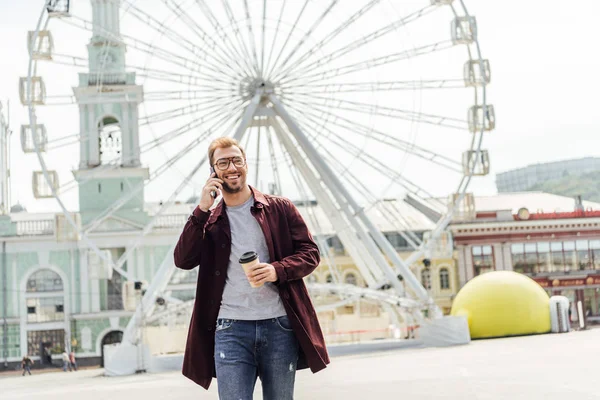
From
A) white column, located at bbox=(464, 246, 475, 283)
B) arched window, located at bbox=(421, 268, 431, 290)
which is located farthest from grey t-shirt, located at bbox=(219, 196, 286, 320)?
arched window, located at bbox=(421, 268, 431, 290)

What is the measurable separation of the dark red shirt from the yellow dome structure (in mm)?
27359

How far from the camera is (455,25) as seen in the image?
100 ft

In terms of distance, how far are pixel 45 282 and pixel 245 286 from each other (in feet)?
173

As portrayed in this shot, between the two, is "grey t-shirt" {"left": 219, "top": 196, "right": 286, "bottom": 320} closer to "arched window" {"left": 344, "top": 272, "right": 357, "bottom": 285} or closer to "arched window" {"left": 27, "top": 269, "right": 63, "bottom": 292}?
"arched window" {"left": 27, "top": 269, "right": 63, "bottom": 292}

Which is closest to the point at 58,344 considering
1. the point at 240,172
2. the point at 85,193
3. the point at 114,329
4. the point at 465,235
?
the point at 114,329

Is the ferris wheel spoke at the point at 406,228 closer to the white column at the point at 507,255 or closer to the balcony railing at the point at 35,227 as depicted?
the white column at the point at 507,255

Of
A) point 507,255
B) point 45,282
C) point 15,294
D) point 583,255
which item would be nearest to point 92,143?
point 45,282

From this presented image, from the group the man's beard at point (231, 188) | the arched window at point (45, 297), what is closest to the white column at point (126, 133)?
the arched window at point (45, 297)

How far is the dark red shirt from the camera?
5129mm

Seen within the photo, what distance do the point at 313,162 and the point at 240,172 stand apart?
2399 centimetres

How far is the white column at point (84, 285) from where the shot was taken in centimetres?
5431

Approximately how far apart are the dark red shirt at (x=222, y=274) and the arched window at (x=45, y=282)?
51863 millimetres

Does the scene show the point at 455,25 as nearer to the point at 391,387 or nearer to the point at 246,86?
the point at 246,86

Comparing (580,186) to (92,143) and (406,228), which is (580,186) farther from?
(92,143)
